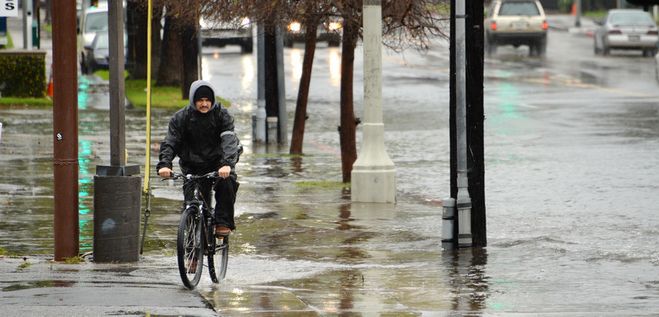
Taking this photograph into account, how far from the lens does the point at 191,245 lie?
10680 millimetres

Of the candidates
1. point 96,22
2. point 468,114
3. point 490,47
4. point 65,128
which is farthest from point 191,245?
point 490,47

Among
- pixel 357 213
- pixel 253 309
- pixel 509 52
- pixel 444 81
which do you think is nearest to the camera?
pixel 253 309

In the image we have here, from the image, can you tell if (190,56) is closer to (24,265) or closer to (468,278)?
(24,265)

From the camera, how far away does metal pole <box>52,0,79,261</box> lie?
11617 mm

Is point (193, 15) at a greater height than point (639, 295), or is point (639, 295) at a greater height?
point (193, 15)

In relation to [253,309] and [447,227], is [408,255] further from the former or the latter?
[253,309]

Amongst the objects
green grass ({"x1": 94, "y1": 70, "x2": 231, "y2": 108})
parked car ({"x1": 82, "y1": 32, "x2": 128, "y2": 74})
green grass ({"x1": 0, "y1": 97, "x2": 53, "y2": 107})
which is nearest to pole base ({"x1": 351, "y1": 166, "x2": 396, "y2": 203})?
green grass ({"x1": 0, "y1": 97, "x2": 53, "y2": 107})

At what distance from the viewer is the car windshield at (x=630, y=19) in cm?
4709

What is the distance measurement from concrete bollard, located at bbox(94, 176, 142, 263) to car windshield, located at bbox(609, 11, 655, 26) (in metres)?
37.4

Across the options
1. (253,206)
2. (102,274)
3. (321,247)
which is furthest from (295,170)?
(102,274)

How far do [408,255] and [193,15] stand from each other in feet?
28.4

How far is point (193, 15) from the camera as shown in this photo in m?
20.5

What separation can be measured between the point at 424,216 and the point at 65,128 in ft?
16.5

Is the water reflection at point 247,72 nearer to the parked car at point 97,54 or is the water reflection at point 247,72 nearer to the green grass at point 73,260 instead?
the parked car at point 97,54
